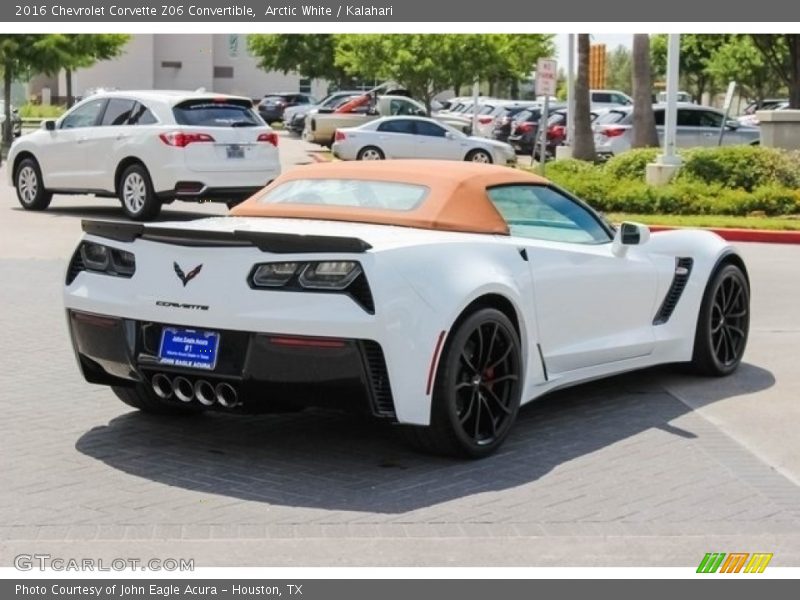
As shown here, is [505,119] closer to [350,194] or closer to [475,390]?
[350,194]

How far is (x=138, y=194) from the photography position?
18.9m

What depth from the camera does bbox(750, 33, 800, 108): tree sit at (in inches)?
1265

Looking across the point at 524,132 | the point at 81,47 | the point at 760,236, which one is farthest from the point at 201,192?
the point at 81,47

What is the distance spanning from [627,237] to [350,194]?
156cm

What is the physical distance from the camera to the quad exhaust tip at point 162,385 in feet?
21.8

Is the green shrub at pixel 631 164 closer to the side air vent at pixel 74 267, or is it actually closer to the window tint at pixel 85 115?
the window tint at pixel 85 115

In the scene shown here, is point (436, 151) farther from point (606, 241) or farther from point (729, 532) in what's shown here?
point (729, 532)

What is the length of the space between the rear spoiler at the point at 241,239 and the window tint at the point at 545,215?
1.44 meters

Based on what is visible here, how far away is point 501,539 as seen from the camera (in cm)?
558

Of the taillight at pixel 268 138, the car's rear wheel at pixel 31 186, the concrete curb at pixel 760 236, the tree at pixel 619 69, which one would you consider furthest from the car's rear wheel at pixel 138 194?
the tree at pixel 619 69

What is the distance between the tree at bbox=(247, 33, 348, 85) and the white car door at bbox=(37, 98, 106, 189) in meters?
53.8

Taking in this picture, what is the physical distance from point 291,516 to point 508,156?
26976 mm

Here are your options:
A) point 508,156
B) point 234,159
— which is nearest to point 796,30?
point 508,156

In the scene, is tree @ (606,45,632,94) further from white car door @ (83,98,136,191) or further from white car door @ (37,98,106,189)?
white car door @ (83,98,136,191)
